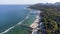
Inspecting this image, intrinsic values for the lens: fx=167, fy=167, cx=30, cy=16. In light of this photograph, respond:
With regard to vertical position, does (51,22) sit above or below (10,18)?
above

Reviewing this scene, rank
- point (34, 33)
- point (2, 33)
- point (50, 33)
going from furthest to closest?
point (2, 33) < point (34, 33) < point (50, 33)

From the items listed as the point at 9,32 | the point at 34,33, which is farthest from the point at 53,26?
the point at 9,32

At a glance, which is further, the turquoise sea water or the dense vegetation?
the turquoise sea water

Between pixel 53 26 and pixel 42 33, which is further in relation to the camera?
pixel 53 26

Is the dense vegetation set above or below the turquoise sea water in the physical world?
above

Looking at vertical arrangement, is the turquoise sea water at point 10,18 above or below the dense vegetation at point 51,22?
below

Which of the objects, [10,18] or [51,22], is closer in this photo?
[51,22]

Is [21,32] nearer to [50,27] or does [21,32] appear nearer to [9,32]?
[9,32]

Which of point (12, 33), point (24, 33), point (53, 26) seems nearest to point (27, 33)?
point (24, 33)

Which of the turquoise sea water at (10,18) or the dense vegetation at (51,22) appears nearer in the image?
the dense vegetation at (51,22)

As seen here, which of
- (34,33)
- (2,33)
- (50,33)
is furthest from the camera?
(2,33)
